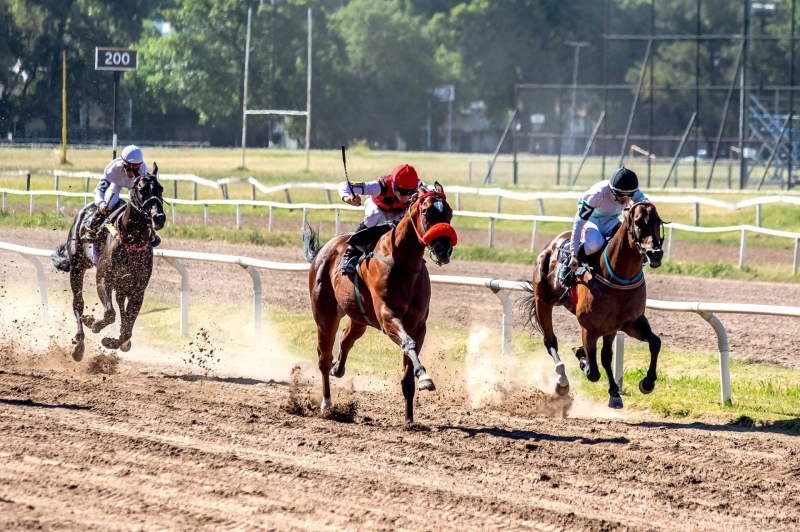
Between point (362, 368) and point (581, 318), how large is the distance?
259 cm

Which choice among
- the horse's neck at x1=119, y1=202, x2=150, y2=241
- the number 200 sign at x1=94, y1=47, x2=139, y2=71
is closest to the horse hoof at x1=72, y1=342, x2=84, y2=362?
the horse's neck at x1=119, y1=202, x2=150, y2=241

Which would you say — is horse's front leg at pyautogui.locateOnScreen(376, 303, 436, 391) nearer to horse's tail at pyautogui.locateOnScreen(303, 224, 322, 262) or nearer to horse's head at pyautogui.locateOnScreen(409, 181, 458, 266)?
horse's head at pyautogui.locateOnScreen(409, 181, 458, 266)

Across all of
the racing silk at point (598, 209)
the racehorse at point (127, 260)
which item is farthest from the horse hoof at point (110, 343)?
the racing silk at point (598, 209)

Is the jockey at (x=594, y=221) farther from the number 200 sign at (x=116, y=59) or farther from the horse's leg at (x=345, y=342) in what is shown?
the number 200 sign at (x=116, y=59)

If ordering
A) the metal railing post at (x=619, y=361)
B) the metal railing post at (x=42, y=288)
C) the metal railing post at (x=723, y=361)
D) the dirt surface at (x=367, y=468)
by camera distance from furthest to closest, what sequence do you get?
1. the metal railing post at (x=42, y=288)
2. the metal railing post at (x=619, y=361)
3. the metal railing post at (x=723, y=361)
4. the dirt surface at (x=367, y=468)

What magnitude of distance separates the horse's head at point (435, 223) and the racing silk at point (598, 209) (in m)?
1.48

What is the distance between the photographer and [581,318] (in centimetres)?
828

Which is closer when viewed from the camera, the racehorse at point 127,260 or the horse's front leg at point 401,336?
the horse's front leg at point 401,336

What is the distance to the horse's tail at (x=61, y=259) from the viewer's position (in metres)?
11.0

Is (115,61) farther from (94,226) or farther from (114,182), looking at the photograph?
(94,226)

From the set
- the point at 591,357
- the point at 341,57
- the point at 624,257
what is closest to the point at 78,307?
the point at 591,357

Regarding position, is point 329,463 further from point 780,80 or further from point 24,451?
point 780,80

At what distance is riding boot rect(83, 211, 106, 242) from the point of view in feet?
33.5

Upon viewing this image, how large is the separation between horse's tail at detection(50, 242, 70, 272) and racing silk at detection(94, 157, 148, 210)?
3.13 ft
